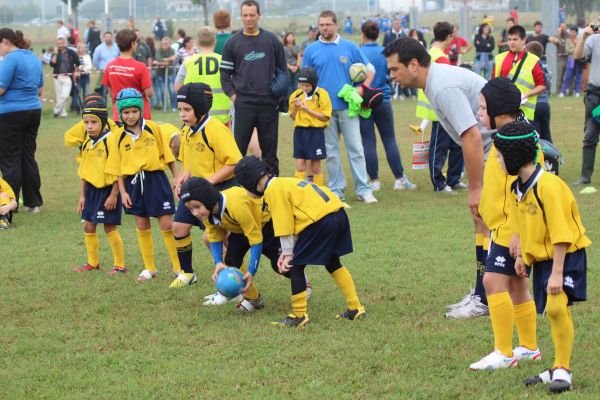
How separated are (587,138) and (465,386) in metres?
8.16

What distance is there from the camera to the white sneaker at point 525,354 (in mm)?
5824

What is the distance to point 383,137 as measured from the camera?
43.2ft

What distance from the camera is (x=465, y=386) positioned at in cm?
548

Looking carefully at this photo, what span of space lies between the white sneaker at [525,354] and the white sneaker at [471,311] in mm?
1081

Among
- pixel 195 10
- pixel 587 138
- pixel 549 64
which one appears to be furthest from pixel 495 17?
pixel 587 138

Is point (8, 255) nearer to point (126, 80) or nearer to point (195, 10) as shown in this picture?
point (126, 80)

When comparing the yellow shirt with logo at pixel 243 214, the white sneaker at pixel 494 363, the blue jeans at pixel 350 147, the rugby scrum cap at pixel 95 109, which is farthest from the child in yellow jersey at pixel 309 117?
the white sneaker at pixel 494 363

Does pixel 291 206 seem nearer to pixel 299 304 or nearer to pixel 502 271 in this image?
pixel 299 304

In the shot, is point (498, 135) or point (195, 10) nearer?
point (498, 135)

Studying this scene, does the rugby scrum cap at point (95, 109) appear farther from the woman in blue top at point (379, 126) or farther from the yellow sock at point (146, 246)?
the woman in blue top at point (379, 126)

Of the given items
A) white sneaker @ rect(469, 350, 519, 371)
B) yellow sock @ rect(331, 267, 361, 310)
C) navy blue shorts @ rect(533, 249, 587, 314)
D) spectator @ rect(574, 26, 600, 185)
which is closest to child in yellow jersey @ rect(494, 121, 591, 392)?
navy blue shorts @ rect(533, 249, 587, 314)

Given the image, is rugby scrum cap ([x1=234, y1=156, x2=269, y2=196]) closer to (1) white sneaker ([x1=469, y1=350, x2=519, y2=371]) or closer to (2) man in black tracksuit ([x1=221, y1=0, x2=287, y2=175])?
(1) white sneaker ([x1=469, y1=350, x2=519, y2=371])

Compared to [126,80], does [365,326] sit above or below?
below

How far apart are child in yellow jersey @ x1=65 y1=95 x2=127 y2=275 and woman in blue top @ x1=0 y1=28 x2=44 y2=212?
3.46 metres
